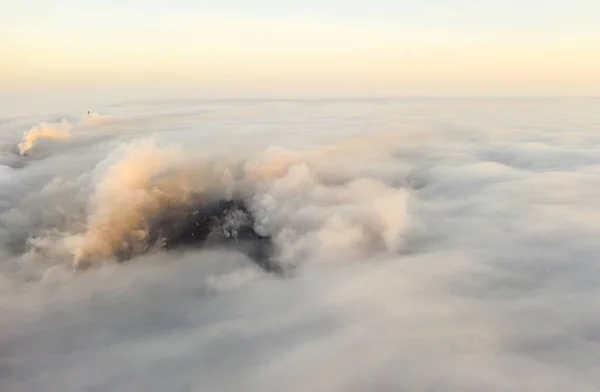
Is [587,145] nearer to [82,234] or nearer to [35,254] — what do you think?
[82,234]

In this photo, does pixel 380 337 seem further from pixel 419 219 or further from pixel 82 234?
pixel 82 234

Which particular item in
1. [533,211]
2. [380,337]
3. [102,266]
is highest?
[533,211]

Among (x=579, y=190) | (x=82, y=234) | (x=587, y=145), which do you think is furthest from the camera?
(x=587, y=145)

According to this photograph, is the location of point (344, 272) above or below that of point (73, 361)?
above

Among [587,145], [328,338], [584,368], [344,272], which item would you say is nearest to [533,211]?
[344,272]

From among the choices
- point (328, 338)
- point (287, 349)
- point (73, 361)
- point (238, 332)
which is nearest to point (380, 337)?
point (328, 338)

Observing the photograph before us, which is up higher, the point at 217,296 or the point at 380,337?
the point at 380,337

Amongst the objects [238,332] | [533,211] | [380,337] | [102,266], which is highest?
[533,211]

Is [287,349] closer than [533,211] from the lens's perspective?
Yes

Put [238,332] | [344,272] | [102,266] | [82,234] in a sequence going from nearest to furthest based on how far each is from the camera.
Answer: [238,332] < [344,272] < [102,266] < [82,234]
